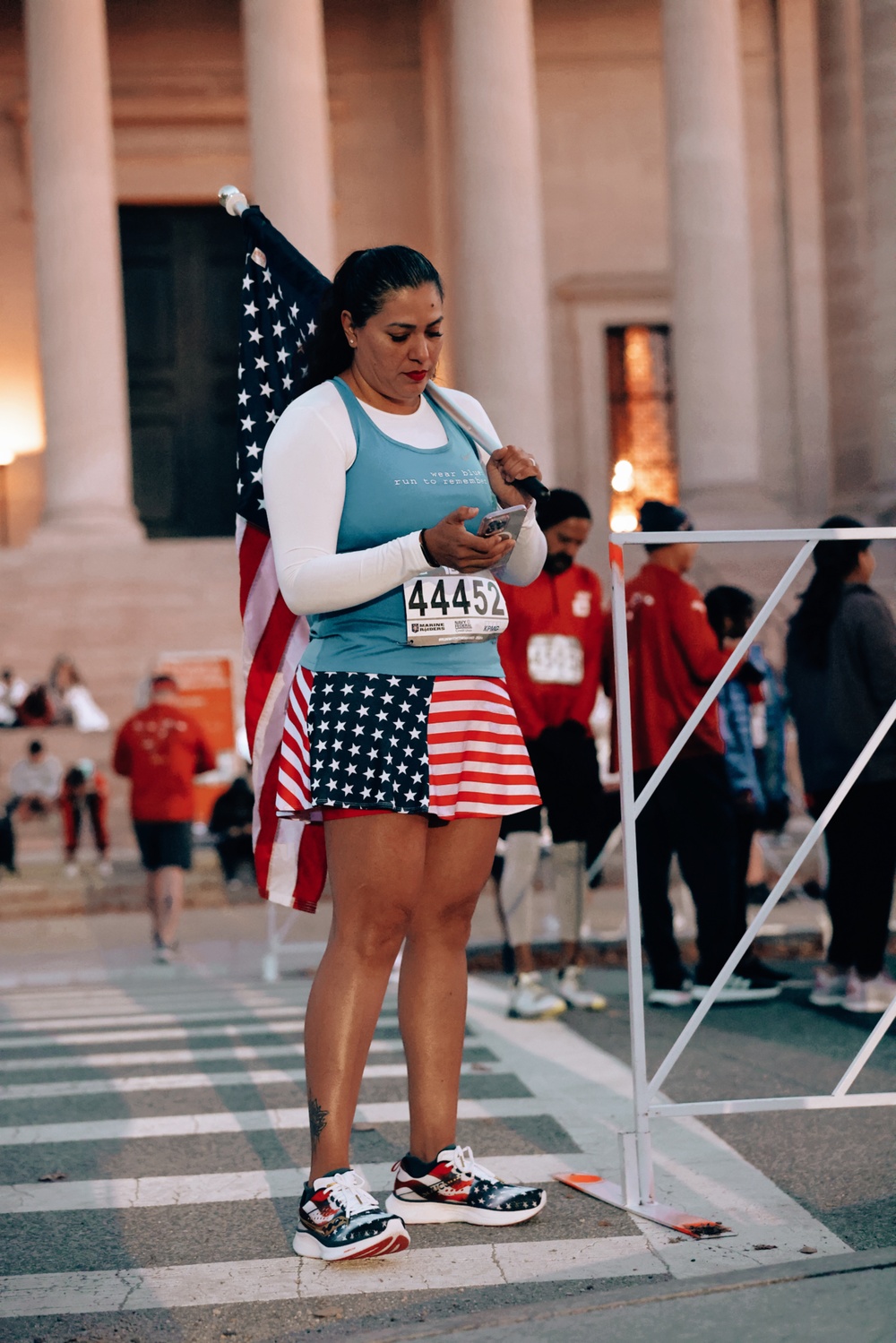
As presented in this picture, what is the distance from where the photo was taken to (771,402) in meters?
30.6

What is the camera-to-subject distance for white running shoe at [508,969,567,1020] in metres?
7.54

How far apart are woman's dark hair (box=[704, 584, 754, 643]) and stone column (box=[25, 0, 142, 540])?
54.0 feet

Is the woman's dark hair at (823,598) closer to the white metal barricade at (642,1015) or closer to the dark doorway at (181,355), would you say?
the white metal barricade at (642,1015)

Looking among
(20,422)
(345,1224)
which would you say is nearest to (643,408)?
(20,422)

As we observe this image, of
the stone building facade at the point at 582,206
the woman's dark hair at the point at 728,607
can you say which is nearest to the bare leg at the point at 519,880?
the woman's dark hair at the point at 728,607

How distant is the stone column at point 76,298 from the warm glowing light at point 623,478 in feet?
29.5

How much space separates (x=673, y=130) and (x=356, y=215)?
22.9ft

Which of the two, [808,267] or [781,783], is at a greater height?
[808,267]

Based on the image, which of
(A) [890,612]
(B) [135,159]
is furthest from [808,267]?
(A) [890,612]

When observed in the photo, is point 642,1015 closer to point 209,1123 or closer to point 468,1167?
point 468,1167

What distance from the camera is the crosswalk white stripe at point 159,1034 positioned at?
743 cm

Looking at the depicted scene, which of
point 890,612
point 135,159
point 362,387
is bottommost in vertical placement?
point 890,612

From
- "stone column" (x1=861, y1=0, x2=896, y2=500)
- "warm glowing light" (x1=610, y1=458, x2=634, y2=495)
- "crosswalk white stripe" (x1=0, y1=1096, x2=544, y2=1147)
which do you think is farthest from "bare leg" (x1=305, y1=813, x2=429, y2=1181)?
"warm glowing light" (x1=610, y1=458, x2=634, y2=495)

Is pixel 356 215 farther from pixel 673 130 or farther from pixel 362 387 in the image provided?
pixel 362 387
